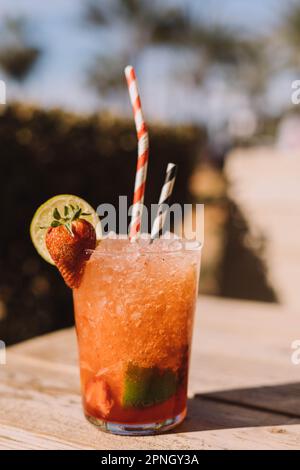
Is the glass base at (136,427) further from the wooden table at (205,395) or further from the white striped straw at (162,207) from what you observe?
the white striped straw at (162,207)

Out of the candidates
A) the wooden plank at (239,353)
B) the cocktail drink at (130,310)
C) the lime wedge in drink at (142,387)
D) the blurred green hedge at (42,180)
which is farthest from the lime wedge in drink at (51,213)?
the blurred green hedge at (42,180)

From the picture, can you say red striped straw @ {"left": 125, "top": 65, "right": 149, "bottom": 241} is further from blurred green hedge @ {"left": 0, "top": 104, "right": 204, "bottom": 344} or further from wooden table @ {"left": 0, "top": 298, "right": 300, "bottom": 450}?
blurred green hedge @ {"left": 0, "top": 104, "right": 204, "bottom": 344}

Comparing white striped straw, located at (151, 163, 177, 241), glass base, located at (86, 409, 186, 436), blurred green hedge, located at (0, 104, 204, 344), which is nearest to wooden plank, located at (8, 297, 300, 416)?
glass base, located at (86, 409, 186, 436)

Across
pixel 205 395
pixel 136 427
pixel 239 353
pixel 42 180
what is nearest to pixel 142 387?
pixel 136 427

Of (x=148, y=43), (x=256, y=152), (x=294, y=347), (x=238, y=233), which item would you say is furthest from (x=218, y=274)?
(x=148, y=43)

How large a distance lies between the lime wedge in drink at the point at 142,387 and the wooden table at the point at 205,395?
61 mm

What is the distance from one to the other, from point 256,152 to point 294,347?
2841 millimetres

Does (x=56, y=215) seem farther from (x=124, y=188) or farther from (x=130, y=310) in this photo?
(x=124, y=188)

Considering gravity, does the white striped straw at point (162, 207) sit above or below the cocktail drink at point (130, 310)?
above

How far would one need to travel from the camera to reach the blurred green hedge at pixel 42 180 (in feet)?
9.83

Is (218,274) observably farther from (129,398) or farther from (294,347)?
(129,398)

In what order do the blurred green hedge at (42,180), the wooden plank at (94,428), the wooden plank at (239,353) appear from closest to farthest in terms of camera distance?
1. the wooden plank at (94,428)
2. the wooden plank at (239,353)
3. the blurred green hedge at (42,180)

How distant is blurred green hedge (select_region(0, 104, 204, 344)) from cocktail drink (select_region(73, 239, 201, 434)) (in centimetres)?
213

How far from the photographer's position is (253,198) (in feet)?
13.2
